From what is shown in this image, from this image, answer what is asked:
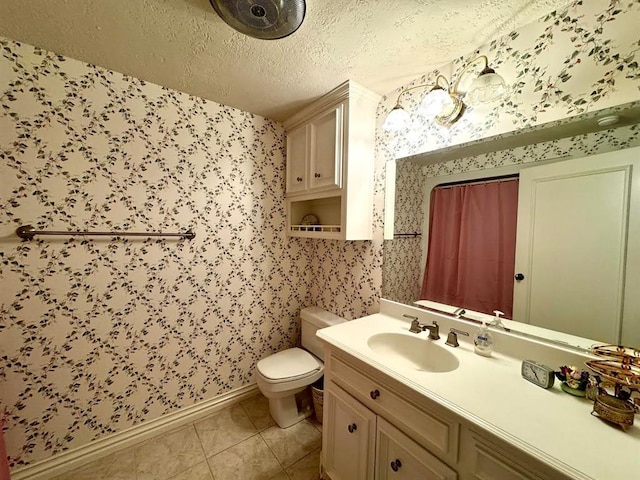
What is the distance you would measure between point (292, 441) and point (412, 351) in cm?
105

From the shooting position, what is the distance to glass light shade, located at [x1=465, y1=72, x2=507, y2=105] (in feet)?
3.26

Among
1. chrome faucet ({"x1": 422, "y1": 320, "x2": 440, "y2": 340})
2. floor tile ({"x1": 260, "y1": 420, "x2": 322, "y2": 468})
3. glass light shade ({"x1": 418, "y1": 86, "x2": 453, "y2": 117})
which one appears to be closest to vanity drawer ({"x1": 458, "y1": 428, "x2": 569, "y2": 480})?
chrome faucet ({"x1": 422, "y1": 320, "x2": 440, "y2": 340})

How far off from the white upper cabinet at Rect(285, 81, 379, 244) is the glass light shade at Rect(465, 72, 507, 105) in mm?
633

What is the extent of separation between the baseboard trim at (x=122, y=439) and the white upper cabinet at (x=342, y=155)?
4.75 feet

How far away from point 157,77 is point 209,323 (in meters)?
1.63

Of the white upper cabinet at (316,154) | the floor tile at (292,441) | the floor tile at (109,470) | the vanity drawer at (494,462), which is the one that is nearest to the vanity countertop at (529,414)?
the vanity drawer at (494,462)

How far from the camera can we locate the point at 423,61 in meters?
1.24

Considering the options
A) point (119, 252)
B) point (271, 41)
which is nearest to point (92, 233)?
point (119, 252)


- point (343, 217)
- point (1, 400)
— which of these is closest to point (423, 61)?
point (343, 217)

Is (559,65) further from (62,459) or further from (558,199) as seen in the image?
(62,459)

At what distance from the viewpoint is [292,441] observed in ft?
5.09

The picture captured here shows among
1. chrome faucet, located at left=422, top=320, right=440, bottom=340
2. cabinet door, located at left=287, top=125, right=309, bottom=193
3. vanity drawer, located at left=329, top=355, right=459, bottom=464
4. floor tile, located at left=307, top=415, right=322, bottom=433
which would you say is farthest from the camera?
cabinet door, located at left=287, top=125, right=309, bottom=193

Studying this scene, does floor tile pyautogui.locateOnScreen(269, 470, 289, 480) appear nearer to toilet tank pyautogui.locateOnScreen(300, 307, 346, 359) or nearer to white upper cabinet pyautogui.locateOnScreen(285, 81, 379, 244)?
toilet tank pyautogui.locateOnScreen(300, 307, 346, 359)

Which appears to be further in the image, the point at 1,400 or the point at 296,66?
the point at 296,66
